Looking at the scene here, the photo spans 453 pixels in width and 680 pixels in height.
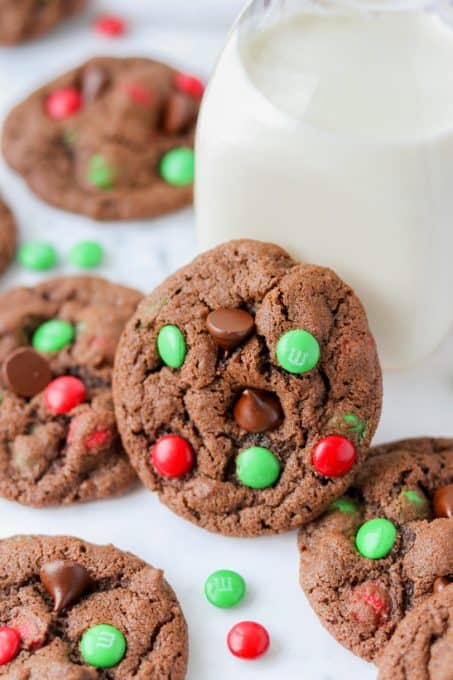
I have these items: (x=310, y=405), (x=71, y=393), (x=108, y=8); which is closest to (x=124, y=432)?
(x=71, y=393)

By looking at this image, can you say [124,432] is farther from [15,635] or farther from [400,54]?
[400,54]

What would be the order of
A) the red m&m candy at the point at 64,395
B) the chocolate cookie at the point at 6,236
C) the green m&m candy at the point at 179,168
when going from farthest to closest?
the green m&m candy at the point at 179,168, the chocolate cookie at the point at 6,236, the red m&m candy at the point at 64,395

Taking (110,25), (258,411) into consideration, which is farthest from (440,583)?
(110,25)

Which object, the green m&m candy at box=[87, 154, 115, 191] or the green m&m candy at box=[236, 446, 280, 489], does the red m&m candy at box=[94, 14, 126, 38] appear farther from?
the green m&m candy at box=[236, 446, 280, 489]

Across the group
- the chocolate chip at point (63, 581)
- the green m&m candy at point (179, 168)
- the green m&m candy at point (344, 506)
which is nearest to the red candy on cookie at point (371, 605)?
the green m&m candy at point (344, 506)

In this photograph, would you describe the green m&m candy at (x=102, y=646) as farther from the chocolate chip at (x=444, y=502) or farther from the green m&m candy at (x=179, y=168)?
the green m&m candy at (x=179, y=168)
